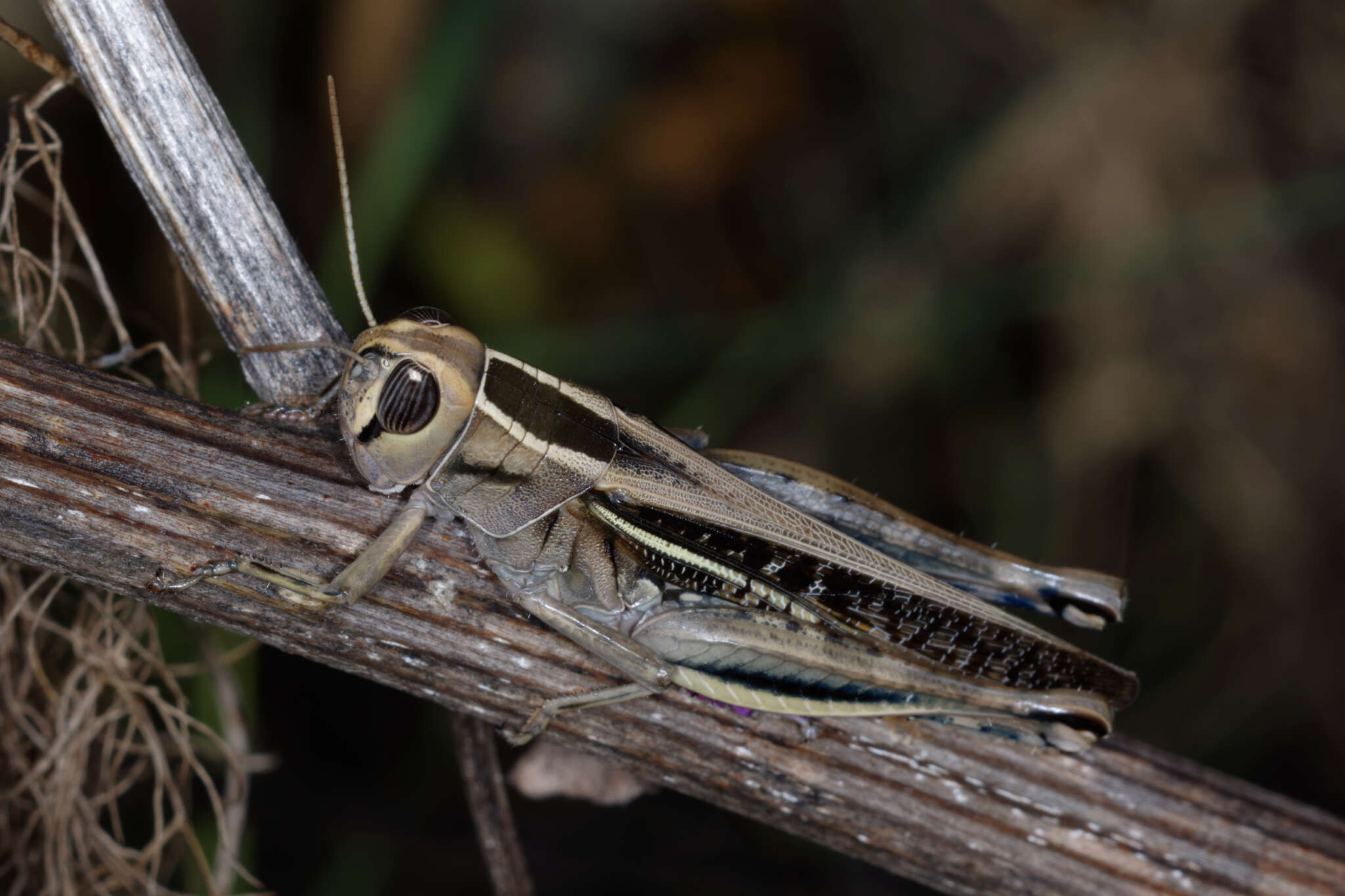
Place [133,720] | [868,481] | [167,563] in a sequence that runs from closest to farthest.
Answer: [167,563], [133,720], [868,481]

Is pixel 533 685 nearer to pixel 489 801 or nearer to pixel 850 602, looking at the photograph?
pixel 489 801

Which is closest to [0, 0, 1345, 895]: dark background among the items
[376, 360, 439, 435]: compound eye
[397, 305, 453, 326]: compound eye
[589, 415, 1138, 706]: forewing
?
[589, 415, 1138, 706]: forewing

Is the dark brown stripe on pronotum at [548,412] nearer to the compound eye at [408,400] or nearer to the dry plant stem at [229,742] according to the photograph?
the compound eye at [408,400]

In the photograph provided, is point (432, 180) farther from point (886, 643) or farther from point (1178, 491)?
point (1178, 491)

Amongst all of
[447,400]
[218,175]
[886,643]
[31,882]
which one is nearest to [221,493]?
[447,400]

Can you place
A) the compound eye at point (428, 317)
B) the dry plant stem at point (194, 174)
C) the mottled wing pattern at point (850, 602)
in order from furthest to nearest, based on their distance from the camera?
the mottled wing pattern at point (850, 602) → the compound eye at point (428, 317) → the dry plant stem at point (194, 174)

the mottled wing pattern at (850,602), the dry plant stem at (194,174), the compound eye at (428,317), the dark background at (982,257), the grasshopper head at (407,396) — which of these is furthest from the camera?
the dark background at (982,257)

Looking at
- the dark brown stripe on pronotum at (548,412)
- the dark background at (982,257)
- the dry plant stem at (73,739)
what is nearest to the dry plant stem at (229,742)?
the dry plant stem at (73,739)
